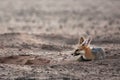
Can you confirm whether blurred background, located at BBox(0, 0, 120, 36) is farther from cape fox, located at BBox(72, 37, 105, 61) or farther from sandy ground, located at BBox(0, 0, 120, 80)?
cape fox, located at BBox(72, 37, 105, 61)

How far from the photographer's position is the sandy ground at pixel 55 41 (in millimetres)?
9867

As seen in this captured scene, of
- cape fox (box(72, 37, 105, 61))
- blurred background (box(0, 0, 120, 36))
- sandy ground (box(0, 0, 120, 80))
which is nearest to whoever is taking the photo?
sandy ground (box(0, 0, 120, 80))

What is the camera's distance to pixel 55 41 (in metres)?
15.8

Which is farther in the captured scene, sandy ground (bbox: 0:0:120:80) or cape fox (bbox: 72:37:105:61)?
cape fox (bbox: 72:37:105:61)

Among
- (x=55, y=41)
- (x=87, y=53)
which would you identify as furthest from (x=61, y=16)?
(x=87, y=53)

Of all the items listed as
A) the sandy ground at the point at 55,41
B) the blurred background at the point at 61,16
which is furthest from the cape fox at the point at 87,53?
the blurred background at the point at 61,16

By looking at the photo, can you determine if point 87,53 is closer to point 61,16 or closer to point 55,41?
point 55,41

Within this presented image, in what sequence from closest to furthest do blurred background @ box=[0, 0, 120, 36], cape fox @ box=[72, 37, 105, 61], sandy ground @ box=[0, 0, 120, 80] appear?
1. sandy ground @ box=[0, 0, 120, 80]
2. cape fox @ box=[72, 37, 105, 61]
3. blurred background @ box=[0, 0, 120, 36]

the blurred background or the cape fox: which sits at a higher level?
the blurred background

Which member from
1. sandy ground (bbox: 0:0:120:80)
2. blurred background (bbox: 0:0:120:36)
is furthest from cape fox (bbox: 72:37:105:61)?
blurred background (bbox: 0:0:120:36)

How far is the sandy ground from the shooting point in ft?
32.4

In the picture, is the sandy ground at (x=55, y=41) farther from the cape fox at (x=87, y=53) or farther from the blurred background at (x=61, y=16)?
the cape fox at (x=87, y=53)

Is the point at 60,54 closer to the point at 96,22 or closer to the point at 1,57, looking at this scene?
the point at 1,57

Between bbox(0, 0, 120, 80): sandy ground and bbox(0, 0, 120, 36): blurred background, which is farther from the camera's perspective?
bbox(0, 0, 120, 36): blurred background
